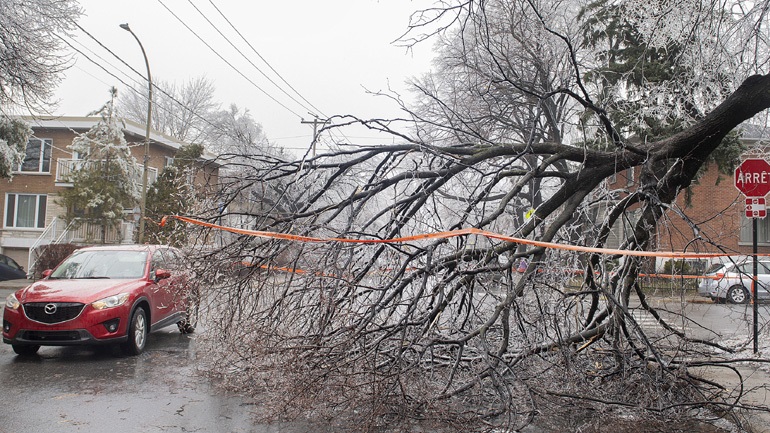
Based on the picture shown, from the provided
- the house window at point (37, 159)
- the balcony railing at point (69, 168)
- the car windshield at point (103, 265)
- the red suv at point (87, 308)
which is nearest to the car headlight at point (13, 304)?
the red suv at point (87, 308)

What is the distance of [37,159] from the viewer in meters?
29.5

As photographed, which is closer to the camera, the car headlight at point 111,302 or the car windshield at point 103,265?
the car headlight at point 111,302

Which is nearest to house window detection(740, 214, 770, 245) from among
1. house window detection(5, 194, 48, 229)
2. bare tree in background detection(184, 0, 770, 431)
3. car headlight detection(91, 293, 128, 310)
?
bare tree in background detection(184, 0, 770, 431)

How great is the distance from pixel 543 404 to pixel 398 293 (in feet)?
5.30

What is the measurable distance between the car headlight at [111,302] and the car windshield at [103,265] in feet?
2.86

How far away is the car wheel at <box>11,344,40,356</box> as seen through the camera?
26.3 ft

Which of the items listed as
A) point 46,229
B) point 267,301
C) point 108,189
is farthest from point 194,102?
point 267,301

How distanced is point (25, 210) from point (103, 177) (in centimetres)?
876

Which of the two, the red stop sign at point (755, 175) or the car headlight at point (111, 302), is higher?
the red stop sign at point (755, 175)

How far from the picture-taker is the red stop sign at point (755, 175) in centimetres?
901

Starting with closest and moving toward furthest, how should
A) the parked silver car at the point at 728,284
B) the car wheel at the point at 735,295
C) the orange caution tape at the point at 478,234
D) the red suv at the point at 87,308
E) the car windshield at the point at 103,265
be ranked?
the orange caution tape at the point at 478,234
the parked silver car at the point at 728,284
the car wheel at the point at 735,295
the red suv at the point at 87,308
the car windshield at the point at 103,265

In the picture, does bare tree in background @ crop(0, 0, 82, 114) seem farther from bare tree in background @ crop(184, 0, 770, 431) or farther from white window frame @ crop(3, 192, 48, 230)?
white window frame @ crop(3, 192, 48, 230)

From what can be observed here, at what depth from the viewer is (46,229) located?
2738 centimetres

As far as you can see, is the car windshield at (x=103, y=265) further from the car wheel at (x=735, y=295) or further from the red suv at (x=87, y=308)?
the car wheel at (x=735, y=295)
